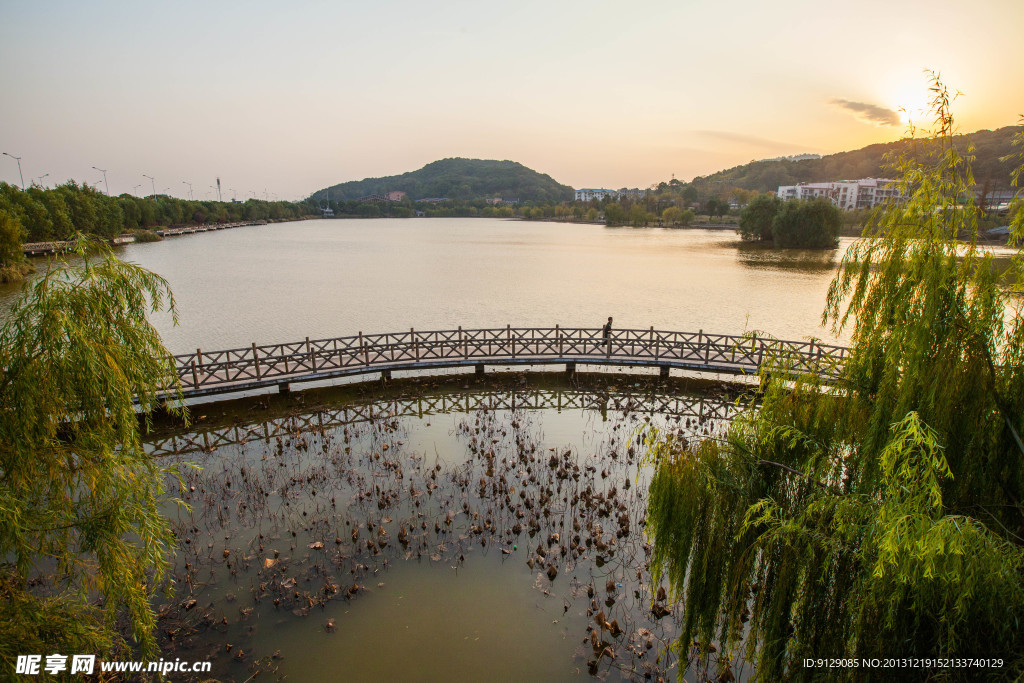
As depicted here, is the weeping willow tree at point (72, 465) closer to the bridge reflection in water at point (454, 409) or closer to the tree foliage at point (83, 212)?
the bridge reflection in water at point (454, 409)

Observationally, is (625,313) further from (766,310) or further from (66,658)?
(66,658)

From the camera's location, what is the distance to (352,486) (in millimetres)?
13695

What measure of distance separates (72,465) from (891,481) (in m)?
8.63

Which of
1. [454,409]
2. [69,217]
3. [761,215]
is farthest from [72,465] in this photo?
[761,215]

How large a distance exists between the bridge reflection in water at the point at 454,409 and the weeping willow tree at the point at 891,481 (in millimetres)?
11904

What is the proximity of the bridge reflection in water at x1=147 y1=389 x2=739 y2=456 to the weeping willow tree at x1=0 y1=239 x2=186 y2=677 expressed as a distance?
1101cm

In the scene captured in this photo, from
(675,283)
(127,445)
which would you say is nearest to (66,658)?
(127,445)

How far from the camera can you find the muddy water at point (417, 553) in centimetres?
884

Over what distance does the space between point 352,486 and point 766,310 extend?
3211cm

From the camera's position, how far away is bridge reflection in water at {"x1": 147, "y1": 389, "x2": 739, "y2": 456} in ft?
54.8

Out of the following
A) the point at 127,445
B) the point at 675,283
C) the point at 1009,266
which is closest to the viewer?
the point at 1009,266

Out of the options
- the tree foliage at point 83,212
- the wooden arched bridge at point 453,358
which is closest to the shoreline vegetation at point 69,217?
the tree foliage at point 83,212

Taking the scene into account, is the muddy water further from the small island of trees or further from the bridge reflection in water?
the small island of trees

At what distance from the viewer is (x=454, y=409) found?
19422 mm
